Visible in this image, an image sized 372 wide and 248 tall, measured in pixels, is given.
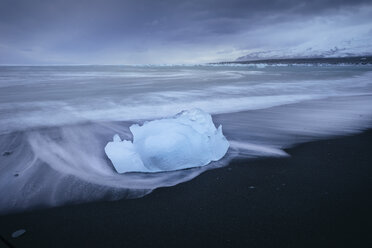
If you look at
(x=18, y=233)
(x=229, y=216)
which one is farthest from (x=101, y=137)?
(x=229, y=216)

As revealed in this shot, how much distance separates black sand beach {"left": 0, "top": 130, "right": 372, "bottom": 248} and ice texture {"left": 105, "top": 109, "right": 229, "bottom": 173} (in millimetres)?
306

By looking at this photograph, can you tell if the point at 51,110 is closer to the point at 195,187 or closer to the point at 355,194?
the point at 195,187

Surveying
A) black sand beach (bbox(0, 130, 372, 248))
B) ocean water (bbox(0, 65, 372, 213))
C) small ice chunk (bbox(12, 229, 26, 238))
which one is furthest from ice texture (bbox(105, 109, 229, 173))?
small ice chunk (bbox(12, 229, 26, 238))

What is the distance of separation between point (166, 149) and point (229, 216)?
976 millimetres

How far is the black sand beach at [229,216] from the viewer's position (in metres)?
1.49

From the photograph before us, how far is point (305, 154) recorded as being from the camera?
2.78 metres

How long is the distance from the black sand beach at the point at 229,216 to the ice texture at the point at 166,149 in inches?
12.0

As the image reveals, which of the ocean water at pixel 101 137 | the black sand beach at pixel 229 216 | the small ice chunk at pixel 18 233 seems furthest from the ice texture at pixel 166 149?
the small ice chunk at pixel 18 233

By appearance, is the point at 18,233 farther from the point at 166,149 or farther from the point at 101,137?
the point at 101,137

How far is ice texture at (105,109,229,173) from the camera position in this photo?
8.03 feet

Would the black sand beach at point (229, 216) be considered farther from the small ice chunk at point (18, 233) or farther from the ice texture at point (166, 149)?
the ice texture at point (166, 149)

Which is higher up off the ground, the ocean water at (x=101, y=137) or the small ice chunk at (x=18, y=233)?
the ocean water at (x=101, y=137)

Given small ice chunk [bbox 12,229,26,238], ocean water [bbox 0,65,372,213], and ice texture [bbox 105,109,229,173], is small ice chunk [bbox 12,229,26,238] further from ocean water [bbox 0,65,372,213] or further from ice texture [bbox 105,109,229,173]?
ice texture [bbox 105,109,229,173]

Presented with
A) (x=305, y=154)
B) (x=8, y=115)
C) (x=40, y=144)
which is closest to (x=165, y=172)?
(x=305, y=154)
